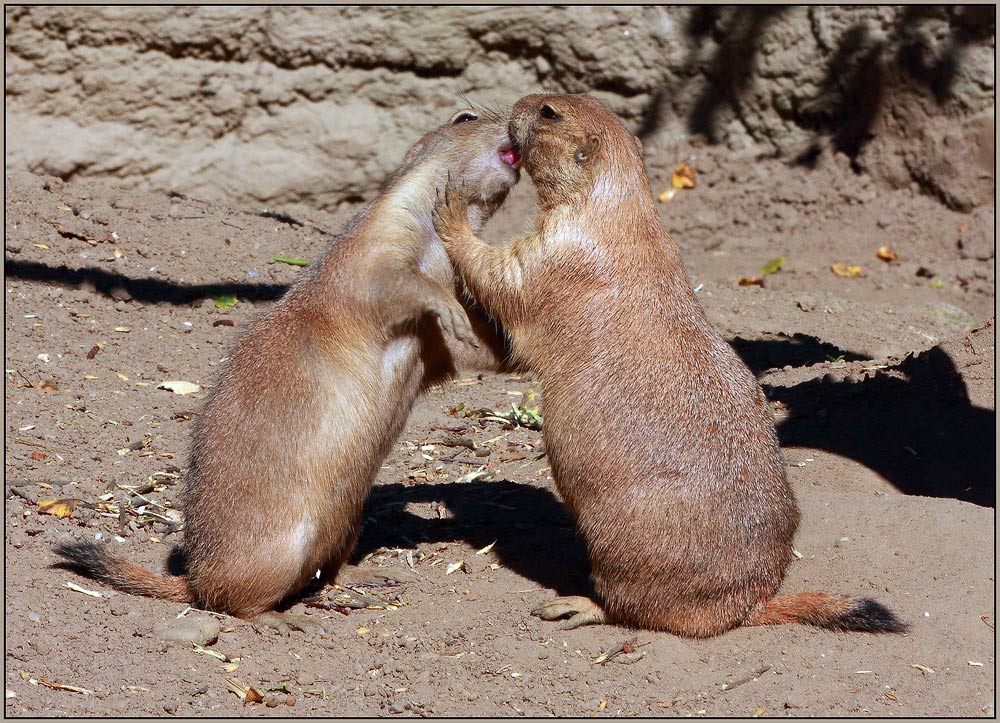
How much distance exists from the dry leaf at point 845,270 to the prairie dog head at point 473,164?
20.1 feet

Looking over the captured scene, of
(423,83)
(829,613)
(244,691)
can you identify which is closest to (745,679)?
(829,613)

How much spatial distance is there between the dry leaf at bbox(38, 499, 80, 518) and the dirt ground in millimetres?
36

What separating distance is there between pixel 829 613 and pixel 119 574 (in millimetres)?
3288

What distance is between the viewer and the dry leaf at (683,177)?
38.5 ft

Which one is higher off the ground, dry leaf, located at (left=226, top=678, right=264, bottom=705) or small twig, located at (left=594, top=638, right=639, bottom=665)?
small twig, located at (left=594, top=638, right=639, bottom=665)

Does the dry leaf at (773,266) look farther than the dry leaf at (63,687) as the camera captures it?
Yes

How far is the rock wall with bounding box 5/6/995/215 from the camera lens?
10.7 meters

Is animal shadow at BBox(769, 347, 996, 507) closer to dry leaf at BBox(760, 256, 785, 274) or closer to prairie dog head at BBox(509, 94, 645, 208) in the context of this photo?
prairie dog head at BBox(509, 94, 645, 208)

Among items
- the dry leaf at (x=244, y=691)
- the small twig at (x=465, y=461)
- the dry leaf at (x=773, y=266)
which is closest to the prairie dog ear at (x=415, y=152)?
the small twig at (x=465, y=461)

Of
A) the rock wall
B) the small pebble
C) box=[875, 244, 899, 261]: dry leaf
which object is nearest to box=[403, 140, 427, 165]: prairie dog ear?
the small pebble

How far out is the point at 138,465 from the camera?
6688mm

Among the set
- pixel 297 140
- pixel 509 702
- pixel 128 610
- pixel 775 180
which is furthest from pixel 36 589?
pixel 775 180

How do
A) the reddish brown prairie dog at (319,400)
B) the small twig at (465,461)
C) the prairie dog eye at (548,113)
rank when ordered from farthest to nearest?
the small twig at (465,461)
the prairie dog eye at (548,113)
the reddish brown prairie dog at (319,400)

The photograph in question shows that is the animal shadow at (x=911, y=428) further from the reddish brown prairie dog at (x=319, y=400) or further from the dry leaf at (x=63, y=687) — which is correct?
the dry leaf at (x=63, y=687)
